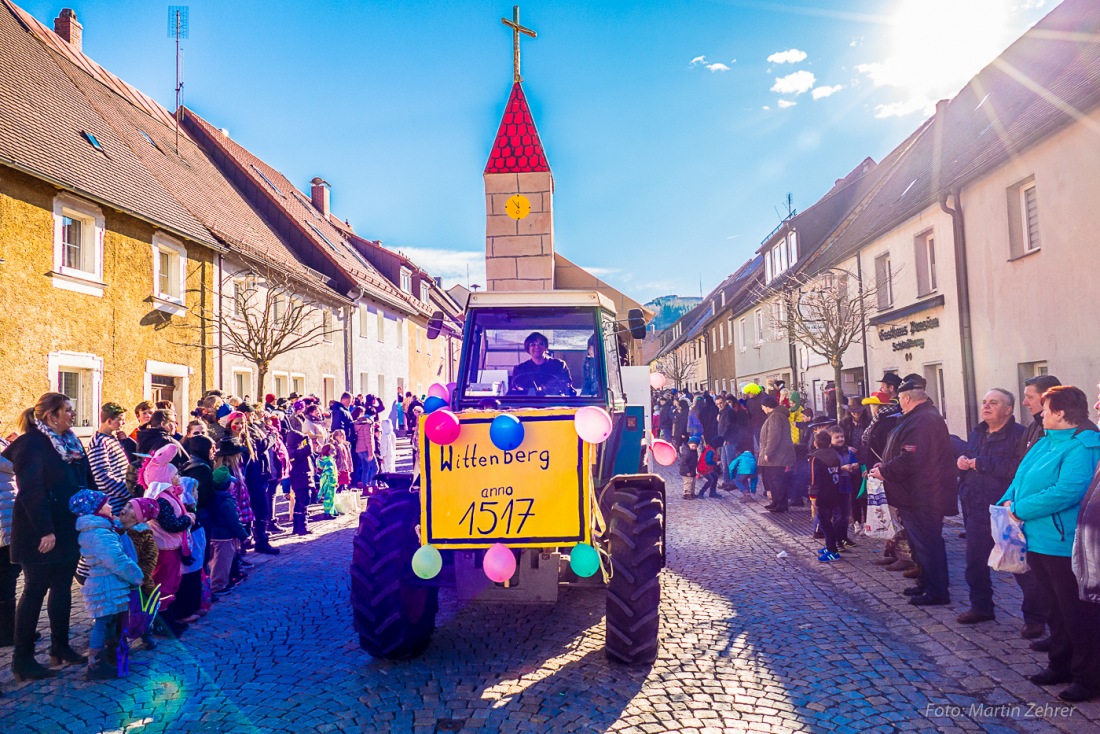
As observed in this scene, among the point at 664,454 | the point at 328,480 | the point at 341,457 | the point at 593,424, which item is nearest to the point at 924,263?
the point at 341,457

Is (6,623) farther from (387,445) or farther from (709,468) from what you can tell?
(709,468)

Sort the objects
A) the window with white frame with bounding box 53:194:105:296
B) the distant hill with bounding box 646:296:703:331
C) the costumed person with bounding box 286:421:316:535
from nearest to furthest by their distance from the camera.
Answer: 1. the costumed person with bounding box 286:421:316:535
2. the window with white frame with bounding box 53:194:105:296
3. the distant hill with bounding box 646:296:703:331

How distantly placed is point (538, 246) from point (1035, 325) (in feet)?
27.3

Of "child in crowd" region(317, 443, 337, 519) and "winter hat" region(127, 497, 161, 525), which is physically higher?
"winter hat" region(127, 497, 161, 525)

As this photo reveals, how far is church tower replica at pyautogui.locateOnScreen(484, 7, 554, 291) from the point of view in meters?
8.80

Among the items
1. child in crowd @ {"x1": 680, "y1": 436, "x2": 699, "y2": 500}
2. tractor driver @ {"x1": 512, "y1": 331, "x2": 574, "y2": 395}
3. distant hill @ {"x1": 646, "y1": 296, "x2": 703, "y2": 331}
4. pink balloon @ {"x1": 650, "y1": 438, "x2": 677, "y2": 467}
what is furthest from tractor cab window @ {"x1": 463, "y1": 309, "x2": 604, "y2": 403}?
distant hill @ {"x1": 646, "y1": 296, "x2": 703, "y2": 331}

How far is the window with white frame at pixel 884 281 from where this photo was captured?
17.6m

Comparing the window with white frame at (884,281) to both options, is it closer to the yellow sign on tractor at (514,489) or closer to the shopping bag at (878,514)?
the shopping bag at (878,514)

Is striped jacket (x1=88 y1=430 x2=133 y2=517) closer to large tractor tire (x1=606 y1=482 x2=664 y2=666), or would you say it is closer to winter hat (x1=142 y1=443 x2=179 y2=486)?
winter hat (x1=142 y1=443 x2=179 y2=486)

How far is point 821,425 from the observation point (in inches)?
358

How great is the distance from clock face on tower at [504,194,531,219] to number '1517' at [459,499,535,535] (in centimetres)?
503

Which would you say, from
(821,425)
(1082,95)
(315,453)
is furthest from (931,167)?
(315,453)

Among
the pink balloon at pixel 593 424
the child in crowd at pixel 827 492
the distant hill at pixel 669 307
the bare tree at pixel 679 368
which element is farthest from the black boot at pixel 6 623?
the distant hill at pixel 669 307

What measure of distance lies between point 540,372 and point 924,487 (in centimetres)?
325
